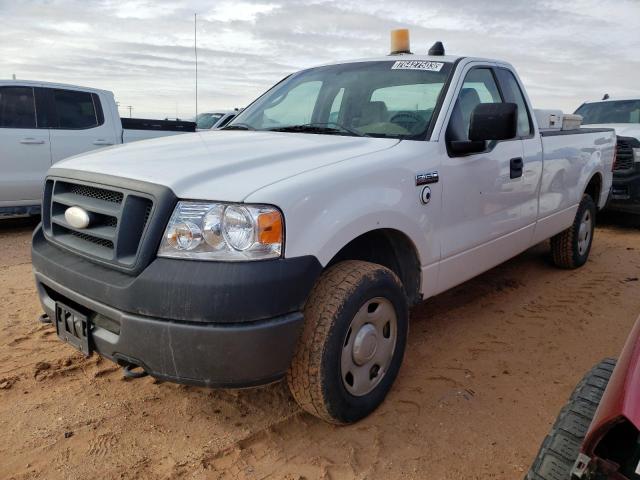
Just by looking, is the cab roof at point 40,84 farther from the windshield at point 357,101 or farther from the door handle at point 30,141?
the windshield at point 357,101

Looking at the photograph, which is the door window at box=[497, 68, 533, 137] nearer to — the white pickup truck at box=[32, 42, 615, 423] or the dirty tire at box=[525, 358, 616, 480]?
the white pickup truck at box=[32, 42, 615, 423]

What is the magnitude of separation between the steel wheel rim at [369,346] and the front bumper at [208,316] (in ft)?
1.20

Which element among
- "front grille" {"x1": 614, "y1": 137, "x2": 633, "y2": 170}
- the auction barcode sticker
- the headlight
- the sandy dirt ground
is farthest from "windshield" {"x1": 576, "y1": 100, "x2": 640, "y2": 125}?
the headlight

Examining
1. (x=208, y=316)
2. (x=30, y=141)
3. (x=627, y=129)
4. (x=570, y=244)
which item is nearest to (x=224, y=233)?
(x=208, y=316)

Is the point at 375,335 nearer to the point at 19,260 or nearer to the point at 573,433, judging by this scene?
the point at 573,433

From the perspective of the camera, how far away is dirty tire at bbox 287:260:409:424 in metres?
2.33

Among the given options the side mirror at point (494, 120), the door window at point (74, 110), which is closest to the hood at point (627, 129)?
the side mirror at point (494, 120)

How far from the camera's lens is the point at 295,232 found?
2.21 metres

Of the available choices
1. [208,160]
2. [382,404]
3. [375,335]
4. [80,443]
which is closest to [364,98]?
[208,160]

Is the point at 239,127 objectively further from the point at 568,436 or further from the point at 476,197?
the point at 568,436

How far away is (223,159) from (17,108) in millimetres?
5521

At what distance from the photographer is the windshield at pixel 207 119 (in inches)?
579

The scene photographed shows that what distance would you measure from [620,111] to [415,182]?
25.6 ft

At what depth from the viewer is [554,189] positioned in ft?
15.2
